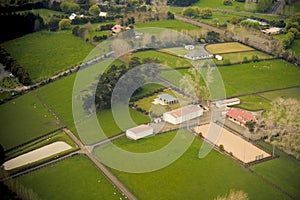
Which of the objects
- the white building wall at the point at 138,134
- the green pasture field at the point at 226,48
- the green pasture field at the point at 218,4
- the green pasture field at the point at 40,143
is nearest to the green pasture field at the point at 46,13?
the green pasture field at the point at 226,48

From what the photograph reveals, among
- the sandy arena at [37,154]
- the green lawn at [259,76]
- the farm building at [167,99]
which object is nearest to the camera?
the sandy arena at [37,154]

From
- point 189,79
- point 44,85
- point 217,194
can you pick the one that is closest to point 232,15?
point 189,79

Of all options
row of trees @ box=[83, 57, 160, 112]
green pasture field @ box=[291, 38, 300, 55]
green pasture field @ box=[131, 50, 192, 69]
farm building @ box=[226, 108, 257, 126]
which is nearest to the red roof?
farm building @ box=[226, 108, 257, 126]

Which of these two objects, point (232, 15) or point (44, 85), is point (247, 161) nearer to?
point (44, 85)

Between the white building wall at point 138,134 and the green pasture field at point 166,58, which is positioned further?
the green pasture field at point 166,58

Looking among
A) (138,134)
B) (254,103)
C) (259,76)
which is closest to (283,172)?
(138,134)

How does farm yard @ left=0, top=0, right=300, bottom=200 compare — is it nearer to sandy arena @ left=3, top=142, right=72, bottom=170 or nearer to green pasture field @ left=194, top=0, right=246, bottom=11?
sandy arena @ left=3, top=142, right=72, bottom=170

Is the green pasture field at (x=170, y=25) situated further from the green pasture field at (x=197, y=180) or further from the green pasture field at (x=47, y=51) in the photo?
the green pasture field at (x=197, y=180)
